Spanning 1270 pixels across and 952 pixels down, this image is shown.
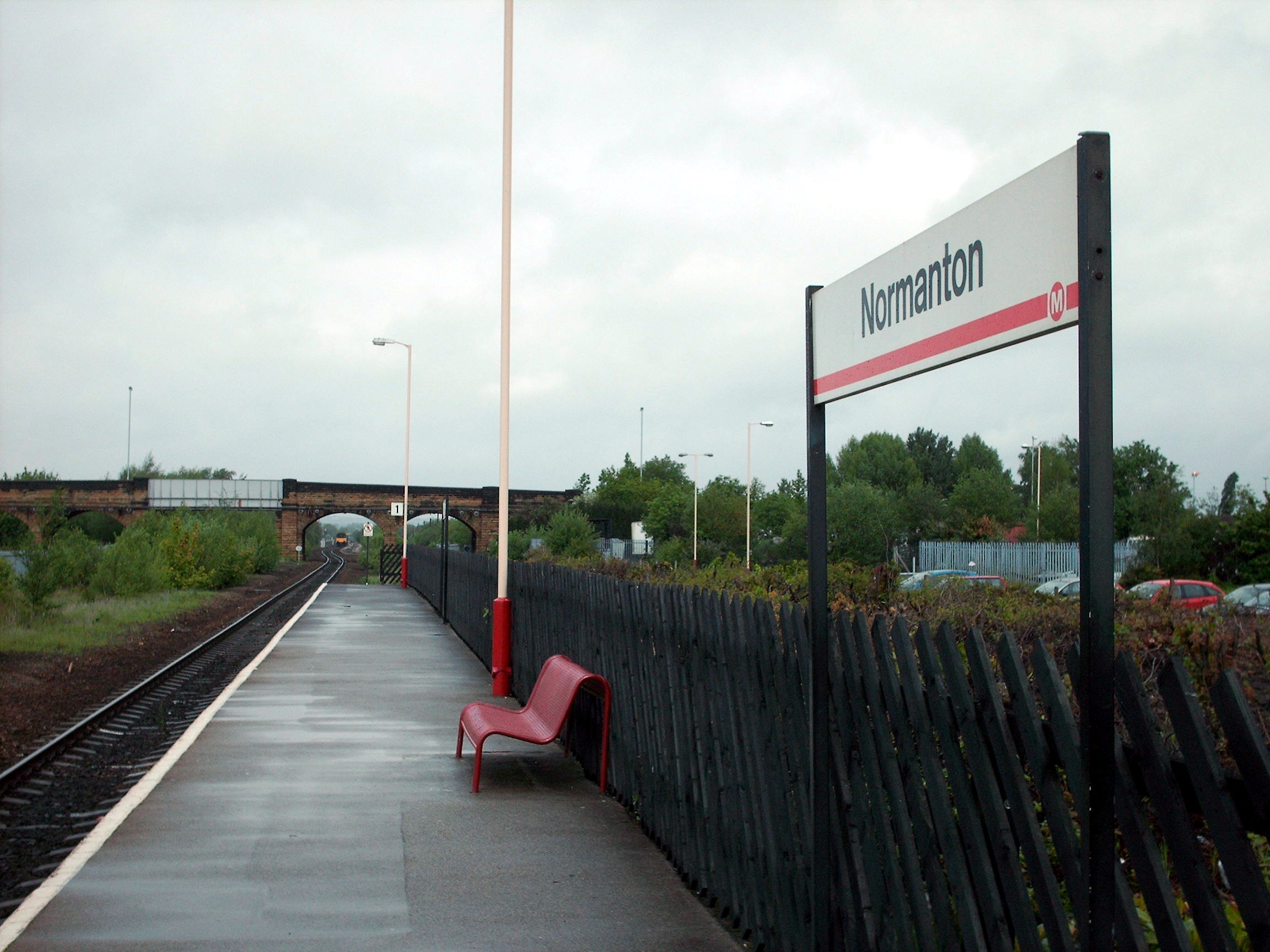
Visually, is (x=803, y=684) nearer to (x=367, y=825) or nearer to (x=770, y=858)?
(x=770, y=858)

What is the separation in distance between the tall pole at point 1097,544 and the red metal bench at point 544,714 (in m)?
5.26

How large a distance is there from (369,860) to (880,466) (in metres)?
94.6

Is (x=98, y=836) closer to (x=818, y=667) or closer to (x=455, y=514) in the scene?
(x=818, y=667)

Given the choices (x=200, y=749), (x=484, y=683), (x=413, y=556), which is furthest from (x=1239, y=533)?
(x=200, y=749)

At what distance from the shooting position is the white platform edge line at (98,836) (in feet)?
16.5

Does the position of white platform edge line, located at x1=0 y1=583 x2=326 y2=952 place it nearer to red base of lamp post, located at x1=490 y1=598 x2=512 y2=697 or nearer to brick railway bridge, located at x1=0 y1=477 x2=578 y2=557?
red base of lamp post, located at x1=490 y1=598 x2=512 y2=697

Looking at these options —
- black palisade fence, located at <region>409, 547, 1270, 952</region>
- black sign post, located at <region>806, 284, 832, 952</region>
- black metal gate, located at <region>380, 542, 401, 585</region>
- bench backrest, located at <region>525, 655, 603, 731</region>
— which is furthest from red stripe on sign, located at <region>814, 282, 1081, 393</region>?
black metal gate, located at <region>380, 542, 401, 585</region>

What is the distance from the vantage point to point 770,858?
4.57 meters

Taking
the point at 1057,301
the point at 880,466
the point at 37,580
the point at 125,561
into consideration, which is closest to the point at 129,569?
the point at 125,561

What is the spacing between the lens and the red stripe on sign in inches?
99.0

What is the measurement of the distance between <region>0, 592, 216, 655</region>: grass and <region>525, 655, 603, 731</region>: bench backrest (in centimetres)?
1259

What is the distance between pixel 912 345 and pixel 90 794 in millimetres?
7318

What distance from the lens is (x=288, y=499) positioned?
280 feet

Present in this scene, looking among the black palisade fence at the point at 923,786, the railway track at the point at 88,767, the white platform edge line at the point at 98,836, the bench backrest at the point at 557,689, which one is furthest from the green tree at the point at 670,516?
the black palisade fence at the point at 923,786
